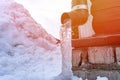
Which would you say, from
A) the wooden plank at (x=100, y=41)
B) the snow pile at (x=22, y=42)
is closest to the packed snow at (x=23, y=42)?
the snow pile at (x=22, y=42)

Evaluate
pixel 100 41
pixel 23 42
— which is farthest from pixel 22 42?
pixel 100 41

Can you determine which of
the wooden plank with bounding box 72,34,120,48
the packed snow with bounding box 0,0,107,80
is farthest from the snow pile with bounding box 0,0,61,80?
the wooden plank with bounding box 72,34,120,48

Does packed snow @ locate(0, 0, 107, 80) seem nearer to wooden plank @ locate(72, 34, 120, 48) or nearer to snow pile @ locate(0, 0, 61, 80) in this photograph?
snow pile @ locate(0, 0, 61, 80)

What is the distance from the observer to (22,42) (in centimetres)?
627

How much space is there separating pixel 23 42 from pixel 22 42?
0.06 m

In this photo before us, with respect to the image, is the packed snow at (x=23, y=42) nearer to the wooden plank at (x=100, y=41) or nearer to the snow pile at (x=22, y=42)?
the snow pile at (x=22, y=42)

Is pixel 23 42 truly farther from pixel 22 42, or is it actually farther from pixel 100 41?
pixel 100 41

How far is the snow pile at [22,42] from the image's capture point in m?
5.57

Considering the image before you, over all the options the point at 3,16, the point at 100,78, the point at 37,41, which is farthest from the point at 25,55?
the point at 100,78

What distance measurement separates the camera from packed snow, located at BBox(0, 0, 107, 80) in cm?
558

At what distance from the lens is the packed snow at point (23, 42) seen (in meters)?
5.58

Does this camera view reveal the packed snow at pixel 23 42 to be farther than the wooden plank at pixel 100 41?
Yes

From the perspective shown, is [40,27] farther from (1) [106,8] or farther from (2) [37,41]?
(1) [106,8]

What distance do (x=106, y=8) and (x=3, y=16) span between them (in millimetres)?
5496
